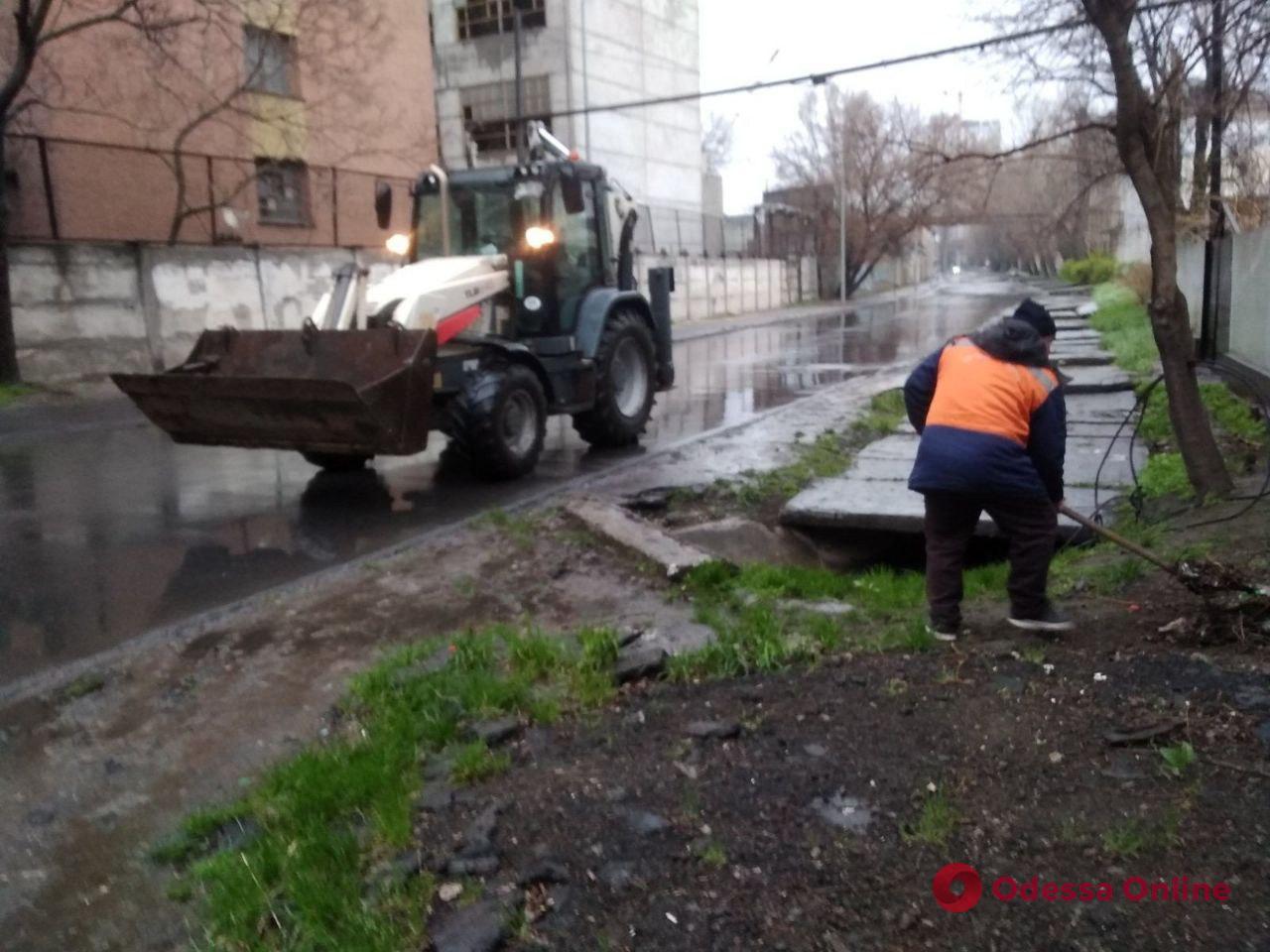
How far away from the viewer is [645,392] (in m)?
11.9

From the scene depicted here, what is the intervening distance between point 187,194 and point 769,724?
20.0 m

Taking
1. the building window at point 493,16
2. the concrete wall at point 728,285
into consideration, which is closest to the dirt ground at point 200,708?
the concrete wall at point 728,285

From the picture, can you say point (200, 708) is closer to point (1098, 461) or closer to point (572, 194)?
point (572, 194)

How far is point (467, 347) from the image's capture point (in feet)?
30.9

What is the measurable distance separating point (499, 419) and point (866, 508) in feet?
10.0

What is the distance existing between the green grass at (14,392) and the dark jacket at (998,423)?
47.1 ft

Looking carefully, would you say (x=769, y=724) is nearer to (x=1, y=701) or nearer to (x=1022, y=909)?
(x=1022, y=909)

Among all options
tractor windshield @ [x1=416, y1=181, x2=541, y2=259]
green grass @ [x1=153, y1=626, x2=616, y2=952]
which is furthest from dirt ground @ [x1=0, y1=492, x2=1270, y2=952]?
tractor windshield @ [x1=416, y1=181, x2=541, y2=259]

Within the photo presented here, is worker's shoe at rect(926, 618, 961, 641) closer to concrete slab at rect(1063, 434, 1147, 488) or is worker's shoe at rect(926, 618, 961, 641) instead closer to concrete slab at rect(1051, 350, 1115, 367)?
concrete slab at rect(1063, 434, 1147, 488)

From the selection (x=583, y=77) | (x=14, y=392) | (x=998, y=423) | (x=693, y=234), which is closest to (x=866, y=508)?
(x=998, y=423)

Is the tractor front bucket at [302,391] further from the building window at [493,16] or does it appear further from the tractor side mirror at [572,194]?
the building window at [493,16]

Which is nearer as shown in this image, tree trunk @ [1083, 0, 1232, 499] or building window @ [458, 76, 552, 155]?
tree trunk @ [1083, 0, 1232, 499]

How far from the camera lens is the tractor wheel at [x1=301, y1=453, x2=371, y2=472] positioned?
1012 cm

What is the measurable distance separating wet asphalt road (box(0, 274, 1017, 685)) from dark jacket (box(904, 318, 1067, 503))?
4094mm
